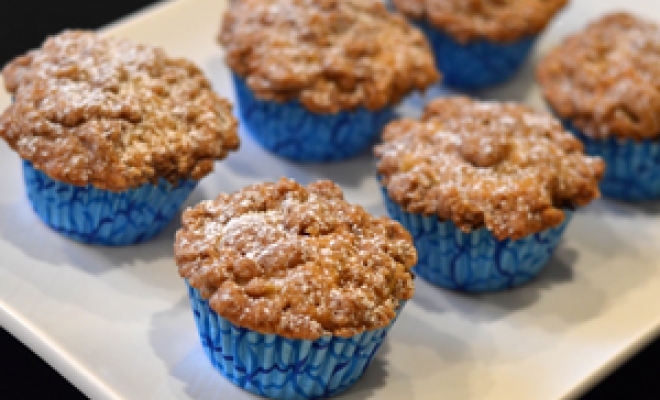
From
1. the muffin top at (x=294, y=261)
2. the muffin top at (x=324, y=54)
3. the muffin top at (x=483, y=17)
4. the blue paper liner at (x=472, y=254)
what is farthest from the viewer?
the muffin top at (x=483, y=17)

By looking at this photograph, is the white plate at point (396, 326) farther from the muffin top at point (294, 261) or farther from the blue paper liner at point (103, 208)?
the muffin top at point (294, 261)

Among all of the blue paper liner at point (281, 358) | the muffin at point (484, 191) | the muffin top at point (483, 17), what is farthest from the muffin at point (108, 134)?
the muffin top at point (483, 17)

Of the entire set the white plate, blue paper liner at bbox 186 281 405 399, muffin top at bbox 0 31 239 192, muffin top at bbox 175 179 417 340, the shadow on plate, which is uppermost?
muffin top at bbox 0 31 239 192

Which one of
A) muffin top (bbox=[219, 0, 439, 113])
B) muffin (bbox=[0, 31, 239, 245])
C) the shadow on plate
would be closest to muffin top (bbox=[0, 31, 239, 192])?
muffin (bbox=[0, 31, 239, 245])

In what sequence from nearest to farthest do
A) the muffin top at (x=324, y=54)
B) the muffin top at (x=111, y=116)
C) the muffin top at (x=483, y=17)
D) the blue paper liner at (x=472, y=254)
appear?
the muffin top at (x=111, y=116), the blue paper liner at (x=472, y=254), the muffin top at (x=324, y=54), the muffin top at (x=483, y=17)

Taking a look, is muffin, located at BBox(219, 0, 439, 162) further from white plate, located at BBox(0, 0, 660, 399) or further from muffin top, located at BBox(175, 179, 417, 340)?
muffin top, located at BBox(175, 179, 417, 340)

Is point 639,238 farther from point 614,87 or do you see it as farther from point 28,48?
point 28,48
